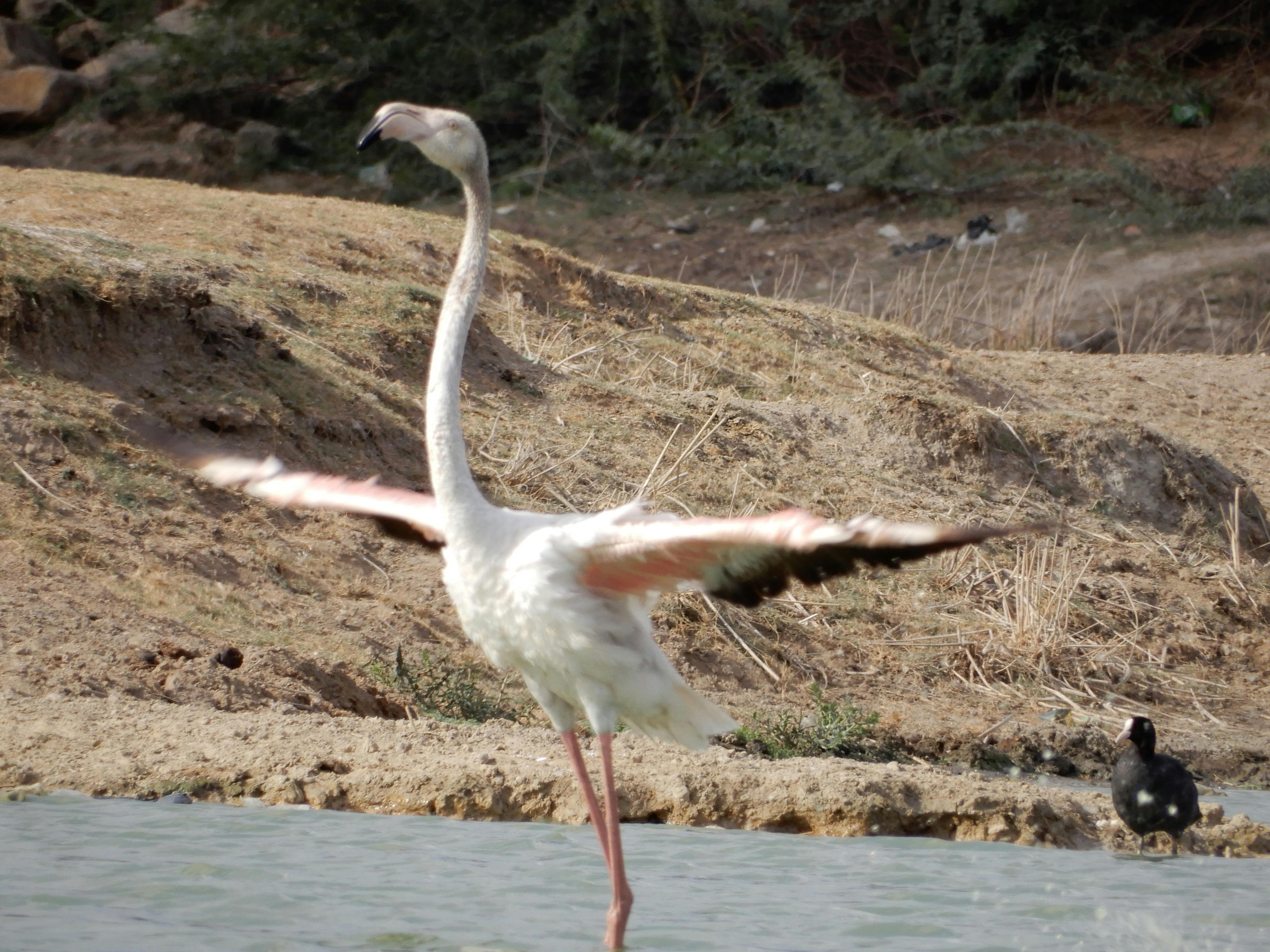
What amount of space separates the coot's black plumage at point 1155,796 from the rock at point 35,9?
1805cm

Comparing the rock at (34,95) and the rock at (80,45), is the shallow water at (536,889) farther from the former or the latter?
the rock at (80,45)

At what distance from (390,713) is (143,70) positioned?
48.2 feet

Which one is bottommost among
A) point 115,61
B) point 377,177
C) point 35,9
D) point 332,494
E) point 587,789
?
point 587,789

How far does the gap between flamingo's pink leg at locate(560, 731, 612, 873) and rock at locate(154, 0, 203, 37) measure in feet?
55.0

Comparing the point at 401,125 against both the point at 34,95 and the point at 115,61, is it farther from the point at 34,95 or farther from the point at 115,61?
the point at 115,61

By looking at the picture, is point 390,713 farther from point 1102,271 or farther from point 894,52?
point 894,52

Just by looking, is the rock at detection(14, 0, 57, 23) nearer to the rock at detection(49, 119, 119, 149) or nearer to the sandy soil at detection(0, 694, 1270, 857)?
the rock at detection(49, 119, 119, 149)

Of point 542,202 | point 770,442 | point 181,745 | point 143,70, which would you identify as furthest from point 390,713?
point 143,70

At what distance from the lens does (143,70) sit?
18.8 metres

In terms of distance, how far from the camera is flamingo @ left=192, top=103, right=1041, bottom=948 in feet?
12.8

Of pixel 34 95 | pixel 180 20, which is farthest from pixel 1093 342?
pixel 180 20

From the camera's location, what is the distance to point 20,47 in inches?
734

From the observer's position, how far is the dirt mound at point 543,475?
6500mm

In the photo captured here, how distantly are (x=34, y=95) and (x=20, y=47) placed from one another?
86 centimetres
